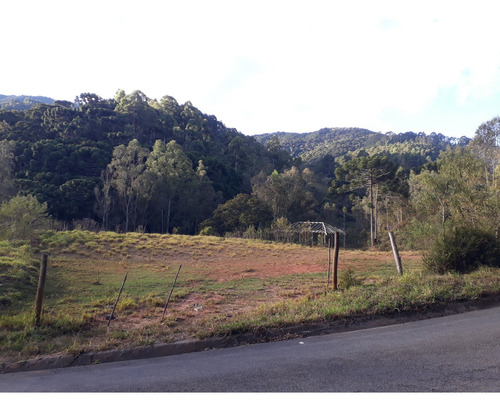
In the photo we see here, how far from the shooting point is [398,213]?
37969 millimetres

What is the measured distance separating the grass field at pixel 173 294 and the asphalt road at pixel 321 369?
67cm

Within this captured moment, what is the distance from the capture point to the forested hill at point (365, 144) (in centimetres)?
8438

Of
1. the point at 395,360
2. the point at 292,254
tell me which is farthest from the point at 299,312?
the point at 292,254

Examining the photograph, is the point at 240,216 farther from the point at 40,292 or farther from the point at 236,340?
the point at 236,340

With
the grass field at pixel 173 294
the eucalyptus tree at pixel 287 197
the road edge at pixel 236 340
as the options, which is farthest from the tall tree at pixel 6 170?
the road edge at pixel 236 340

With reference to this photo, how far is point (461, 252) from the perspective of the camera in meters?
9.02

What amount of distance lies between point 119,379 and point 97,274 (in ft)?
41.8

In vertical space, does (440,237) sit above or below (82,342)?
above

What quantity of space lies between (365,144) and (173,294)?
12846 cm

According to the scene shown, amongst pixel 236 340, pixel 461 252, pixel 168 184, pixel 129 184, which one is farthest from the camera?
pixel 168 184

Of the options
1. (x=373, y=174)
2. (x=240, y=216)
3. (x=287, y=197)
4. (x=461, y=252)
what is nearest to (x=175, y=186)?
(x=240, y=216)

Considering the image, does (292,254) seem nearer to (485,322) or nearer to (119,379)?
(485,322)

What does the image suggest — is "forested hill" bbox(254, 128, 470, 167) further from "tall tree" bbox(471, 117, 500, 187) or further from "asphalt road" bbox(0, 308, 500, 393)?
"asphalt road" bbox(0, 308, 500, 393)

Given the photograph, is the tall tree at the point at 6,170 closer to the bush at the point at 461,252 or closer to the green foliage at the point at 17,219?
the green foliage at the point at 17,219
